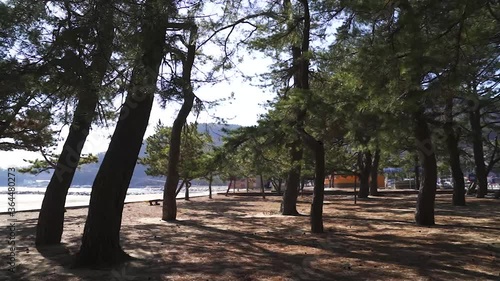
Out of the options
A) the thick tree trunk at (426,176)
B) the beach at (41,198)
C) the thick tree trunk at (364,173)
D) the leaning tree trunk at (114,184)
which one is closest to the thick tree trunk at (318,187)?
the thick tree trunk at (426,176)

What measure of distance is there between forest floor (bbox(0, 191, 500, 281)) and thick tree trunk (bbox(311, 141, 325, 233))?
372 millimetres

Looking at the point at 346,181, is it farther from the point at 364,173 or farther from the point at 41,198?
the point at 41,198

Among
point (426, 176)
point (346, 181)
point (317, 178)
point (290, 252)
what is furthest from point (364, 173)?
point (290, 252)

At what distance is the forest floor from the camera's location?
651cm

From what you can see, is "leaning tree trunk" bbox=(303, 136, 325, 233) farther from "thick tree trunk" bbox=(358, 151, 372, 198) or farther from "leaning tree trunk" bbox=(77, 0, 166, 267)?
"thick tree trunk" bbox=(358, 151, 372, 198)

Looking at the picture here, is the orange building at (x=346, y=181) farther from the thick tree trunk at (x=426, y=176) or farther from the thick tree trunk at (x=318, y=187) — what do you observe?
the thick tree trunk at (x=318, y=187)

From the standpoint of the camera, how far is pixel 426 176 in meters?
12.3

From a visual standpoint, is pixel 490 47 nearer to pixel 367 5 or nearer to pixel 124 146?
pixel 367 5

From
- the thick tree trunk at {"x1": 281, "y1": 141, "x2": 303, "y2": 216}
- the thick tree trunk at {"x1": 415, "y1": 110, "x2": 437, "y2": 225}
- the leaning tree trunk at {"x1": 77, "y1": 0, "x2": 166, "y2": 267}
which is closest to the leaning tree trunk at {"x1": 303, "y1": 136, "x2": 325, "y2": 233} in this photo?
the thick tree trunk at {"x1": 415, "y1": 110, "x2": 437, "y2": 225}

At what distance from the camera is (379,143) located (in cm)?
1249

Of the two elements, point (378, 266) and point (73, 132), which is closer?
point (378, 266)

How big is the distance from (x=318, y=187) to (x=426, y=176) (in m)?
3.75

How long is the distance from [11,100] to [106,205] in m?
2.59

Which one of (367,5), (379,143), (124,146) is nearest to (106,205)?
(124,146)
